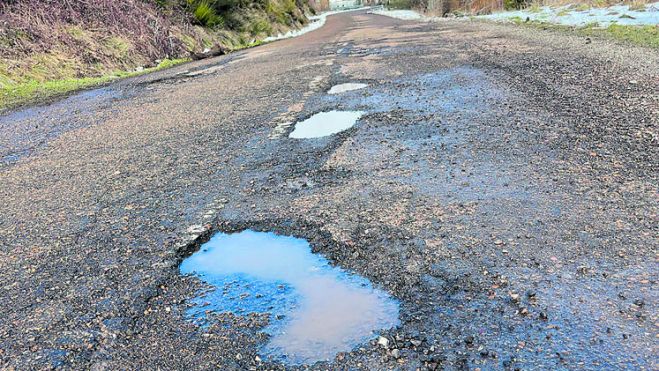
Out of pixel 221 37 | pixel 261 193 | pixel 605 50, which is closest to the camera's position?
pixel 261 193

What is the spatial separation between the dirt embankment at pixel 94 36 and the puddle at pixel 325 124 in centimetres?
602

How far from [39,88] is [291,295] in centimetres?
766

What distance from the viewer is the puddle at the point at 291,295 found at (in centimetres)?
164

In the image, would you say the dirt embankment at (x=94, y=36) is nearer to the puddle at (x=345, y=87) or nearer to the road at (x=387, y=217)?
the road at (x=387, y=217)

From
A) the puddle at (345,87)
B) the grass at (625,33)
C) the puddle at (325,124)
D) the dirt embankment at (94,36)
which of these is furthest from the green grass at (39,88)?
the grass at (625,33)

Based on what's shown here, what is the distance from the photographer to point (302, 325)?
1735 millimetres

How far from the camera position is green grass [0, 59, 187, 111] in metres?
6.98

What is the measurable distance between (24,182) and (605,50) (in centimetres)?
671

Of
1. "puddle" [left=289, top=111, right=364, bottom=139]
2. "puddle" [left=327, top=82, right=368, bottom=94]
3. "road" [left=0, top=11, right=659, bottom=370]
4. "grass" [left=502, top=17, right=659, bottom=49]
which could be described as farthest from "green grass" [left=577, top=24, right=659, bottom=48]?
"puddle" [left=289, top=111, right=364, bottom=139]

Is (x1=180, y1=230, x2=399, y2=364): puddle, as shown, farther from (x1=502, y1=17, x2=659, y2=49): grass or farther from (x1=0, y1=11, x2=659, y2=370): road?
(x1=502, y1=17, x2=659, y2=49): grass

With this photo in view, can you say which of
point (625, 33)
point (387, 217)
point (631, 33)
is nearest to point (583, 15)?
point (625, 33)

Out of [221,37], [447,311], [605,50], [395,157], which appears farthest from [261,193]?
[221,37]

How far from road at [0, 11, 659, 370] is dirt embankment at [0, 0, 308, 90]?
4497mm

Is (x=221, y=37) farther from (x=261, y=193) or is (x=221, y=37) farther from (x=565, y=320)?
(x=565, y=320)
